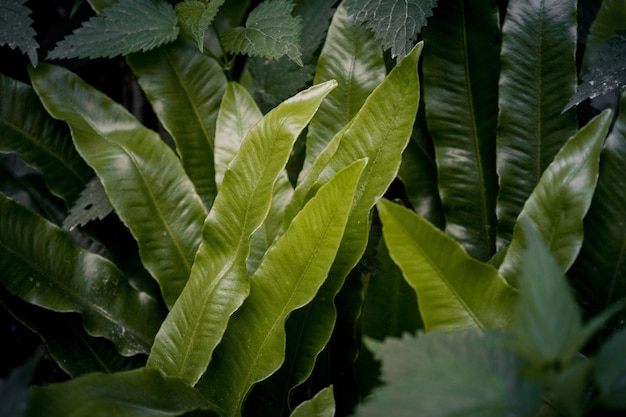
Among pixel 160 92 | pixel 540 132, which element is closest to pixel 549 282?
pixel 540 132

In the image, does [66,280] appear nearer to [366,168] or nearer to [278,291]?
[278,291]

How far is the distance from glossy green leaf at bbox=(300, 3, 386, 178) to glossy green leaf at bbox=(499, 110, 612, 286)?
0.33 metres

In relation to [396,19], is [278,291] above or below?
below

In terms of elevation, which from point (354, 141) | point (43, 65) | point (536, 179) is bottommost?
point (536, 179)

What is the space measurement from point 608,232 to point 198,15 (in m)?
0.74

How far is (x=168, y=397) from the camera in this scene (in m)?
0.79

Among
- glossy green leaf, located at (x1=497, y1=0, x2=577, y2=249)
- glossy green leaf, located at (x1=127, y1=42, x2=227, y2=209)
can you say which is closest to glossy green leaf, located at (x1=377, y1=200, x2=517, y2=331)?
glossy green leaf, located at (x1=497, y1=0, x2=577, y2=249)

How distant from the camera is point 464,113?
1028mm

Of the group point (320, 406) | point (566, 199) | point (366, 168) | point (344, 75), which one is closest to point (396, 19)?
point (344, 75)

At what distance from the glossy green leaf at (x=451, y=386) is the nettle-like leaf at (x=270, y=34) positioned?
1.74 feet

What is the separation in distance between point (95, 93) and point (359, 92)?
1.55 feet

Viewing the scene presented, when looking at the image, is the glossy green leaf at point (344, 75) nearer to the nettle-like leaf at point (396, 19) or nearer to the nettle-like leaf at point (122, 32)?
the nettle-like leaf at point (396, 19)

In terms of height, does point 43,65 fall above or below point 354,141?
above

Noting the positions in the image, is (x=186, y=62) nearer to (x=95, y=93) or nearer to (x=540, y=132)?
(x=95, y=93)
